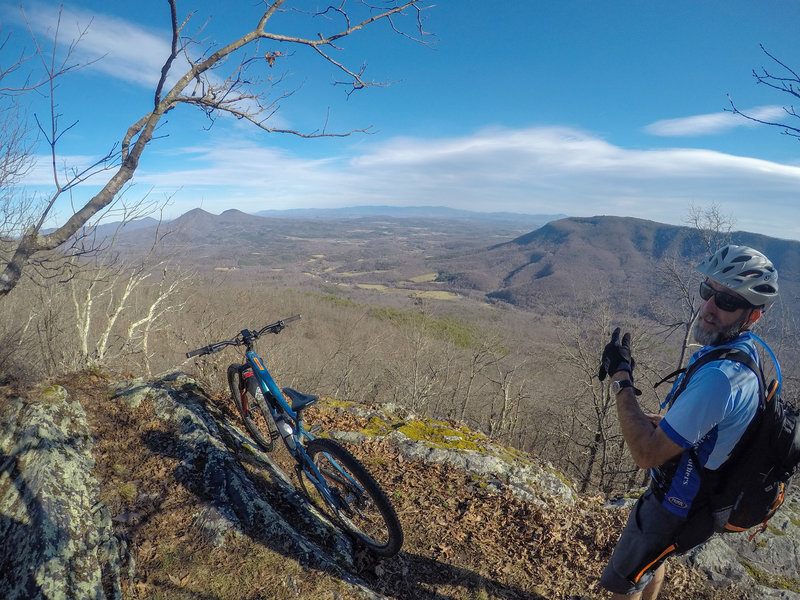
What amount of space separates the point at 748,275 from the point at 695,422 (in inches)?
40.1

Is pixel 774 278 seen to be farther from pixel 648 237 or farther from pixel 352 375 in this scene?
pixel 648 237

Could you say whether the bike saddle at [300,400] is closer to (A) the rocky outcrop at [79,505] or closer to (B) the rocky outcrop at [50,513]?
(A) the rocky outcrop at [79,505]

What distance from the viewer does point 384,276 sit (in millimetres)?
96625

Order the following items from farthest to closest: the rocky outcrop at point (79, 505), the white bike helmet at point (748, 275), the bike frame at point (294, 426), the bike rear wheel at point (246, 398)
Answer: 1. the bike rear wheel at point (246, 398)
2. the bike frame at point (294, 426)
3. the rocky outcrop at point (79, 505)
4. the white bike helmet at point (748, 275)

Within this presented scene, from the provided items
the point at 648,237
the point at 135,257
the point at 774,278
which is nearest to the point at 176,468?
the point at 774,278

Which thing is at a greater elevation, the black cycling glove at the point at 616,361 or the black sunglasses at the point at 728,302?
the black sunglasses at the point at 728,302

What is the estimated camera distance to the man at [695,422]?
2.00 meters

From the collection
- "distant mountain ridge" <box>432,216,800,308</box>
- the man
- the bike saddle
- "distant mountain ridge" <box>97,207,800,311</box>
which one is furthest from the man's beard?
"distant mountain ridge" <box>432,216,800,308</box>

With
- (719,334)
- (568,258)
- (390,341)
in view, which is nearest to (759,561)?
(719,334)

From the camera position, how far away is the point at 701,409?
1.98 m

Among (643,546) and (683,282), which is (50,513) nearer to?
(643,546)

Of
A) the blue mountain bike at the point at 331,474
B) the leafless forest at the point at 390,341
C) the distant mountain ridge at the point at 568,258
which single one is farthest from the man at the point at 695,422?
the distant mountain ridge at the point at 568,258

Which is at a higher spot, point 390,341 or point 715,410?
A: point 715,410

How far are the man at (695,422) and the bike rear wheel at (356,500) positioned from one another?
1.71m
